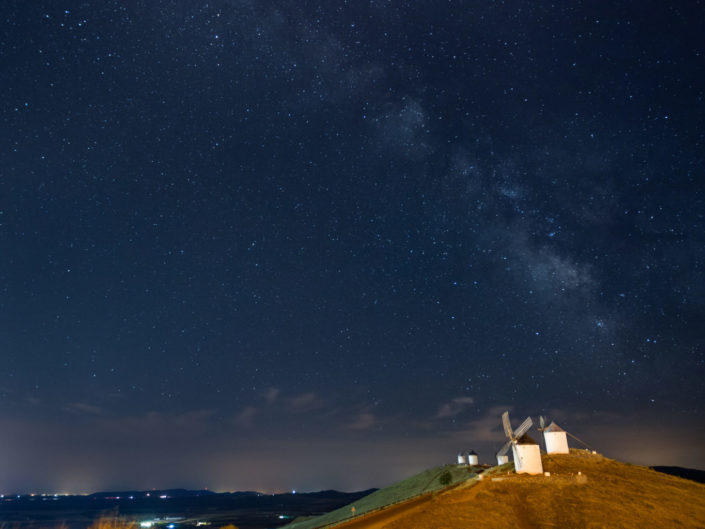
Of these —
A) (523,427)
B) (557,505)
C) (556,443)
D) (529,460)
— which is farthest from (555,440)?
(557,505)

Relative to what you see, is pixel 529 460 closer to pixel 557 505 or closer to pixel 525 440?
pixel 525 440

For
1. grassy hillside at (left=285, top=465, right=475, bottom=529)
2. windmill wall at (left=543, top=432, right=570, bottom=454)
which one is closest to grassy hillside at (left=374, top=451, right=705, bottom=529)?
windmill wall at (left=543, top=432, right=570, bottom=454)

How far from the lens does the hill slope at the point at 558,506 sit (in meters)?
38.8

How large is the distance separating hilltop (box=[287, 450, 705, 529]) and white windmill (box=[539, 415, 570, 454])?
1631 centimetres

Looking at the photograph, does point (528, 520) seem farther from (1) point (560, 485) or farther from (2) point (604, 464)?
(2) point (604, 464)

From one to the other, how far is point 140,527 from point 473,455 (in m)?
112

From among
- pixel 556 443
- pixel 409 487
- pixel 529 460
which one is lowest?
pixel 409 487

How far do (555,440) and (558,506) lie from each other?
119 feet

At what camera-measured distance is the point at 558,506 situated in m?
42.6

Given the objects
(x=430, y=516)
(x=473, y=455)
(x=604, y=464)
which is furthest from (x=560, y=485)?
(x=473, y=455)

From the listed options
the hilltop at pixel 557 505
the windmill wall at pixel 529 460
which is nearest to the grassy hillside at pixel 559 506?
the hilltop at pixel 557 505

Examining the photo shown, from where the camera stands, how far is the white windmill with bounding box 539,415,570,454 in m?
75.1

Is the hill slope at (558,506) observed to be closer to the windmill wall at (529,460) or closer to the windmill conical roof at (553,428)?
the windmill wall at (529,460)

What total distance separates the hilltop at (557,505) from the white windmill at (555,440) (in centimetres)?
1631
